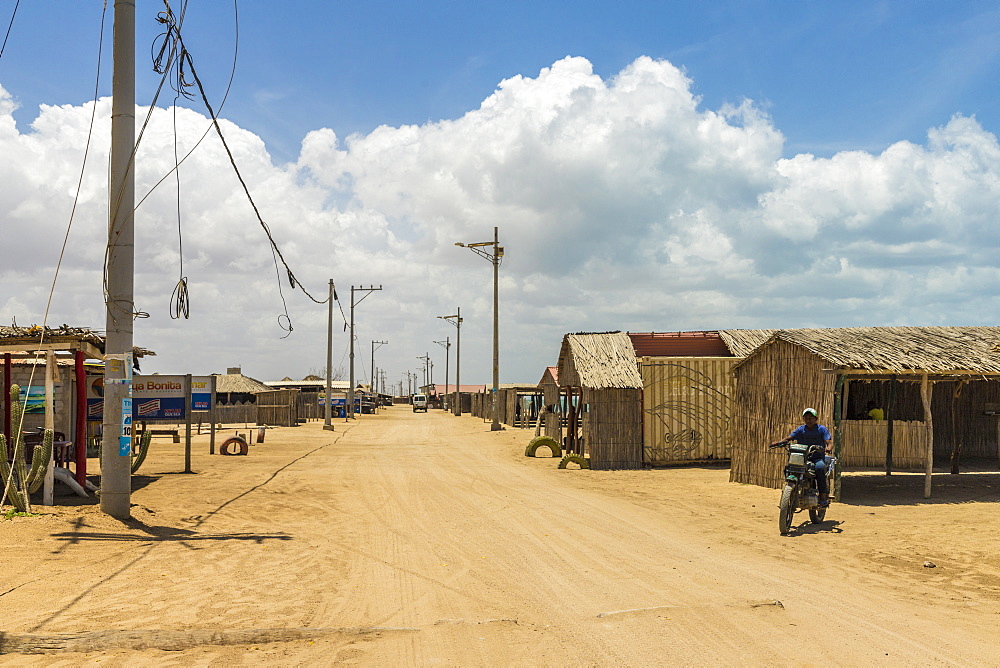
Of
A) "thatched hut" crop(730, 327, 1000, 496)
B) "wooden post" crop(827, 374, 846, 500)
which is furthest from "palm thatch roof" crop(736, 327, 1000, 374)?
"wooden post" crop(827, 374, 846, 500)

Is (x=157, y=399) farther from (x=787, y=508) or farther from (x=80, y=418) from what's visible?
(x=787, y=508)

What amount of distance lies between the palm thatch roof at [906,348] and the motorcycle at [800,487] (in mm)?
2379

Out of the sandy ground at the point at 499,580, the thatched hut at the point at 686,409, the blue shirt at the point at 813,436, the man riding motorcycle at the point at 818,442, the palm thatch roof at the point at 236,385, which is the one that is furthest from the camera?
the palm thatch roof at the point at 236,385

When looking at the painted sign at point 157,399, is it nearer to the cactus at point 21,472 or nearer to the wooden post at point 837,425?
the cactus at point 21,472

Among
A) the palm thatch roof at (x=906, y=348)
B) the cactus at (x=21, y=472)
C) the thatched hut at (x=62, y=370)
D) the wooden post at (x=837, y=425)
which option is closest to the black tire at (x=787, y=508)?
the wooden post at (x=837, y=425)

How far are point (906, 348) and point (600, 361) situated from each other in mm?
8357

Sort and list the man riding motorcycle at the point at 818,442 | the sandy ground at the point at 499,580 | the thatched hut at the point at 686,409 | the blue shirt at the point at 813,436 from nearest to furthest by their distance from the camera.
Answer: the sandy ground at the point at 499,580 → the man riding motorcycle at the point at 818,442 → the blue shirt at the point at 813,436 → the thatched hut at the point at 686,409

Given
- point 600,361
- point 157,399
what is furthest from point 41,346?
point 600,361

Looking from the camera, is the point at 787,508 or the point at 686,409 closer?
the point at 787,508

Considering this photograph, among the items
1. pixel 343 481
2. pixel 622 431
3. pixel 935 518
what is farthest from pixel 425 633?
pixel 622 431

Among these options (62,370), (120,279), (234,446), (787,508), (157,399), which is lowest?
(234,446)

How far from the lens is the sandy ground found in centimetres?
559

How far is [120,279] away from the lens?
1073 cm

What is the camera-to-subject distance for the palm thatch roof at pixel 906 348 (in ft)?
41.8
